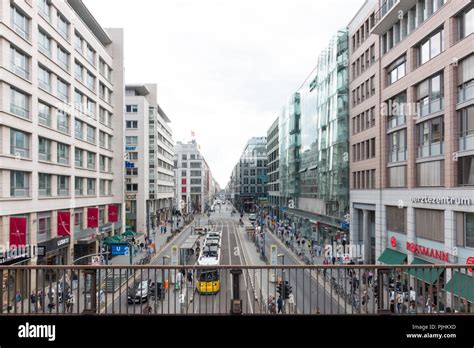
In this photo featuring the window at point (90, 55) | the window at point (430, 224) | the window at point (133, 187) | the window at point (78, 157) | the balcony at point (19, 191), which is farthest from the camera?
the window at point (133, 187)

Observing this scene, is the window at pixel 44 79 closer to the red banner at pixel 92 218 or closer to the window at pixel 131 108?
the red banner at pixel 92 218

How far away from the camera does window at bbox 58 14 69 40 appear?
2520cm

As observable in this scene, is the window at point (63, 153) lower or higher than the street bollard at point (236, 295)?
higher

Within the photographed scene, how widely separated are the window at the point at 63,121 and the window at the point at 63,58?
3.68 m

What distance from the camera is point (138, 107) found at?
48906 millimetres

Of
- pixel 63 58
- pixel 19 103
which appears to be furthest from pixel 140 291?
pixel 63 58

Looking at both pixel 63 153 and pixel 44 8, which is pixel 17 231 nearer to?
pixel 63 153

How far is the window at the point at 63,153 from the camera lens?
2510 centimetres

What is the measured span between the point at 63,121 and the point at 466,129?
26423 mm

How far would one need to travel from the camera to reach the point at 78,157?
28.9m

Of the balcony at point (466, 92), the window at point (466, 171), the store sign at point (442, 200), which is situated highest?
the balcony at point (466, 92)

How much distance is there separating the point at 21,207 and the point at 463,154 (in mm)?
24104

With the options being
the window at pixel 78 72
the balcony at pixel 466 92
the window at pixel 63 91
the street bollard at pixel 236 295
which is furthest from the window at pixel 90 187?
the balcony at pixel 466 92

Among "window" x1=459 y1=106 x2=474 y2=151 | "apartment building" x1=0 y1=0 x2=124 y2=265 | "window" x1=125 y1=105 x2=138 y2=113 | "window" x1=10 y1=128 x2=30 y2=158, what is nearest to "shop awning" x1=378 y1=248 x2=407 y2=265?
"window" x1=459 y1=106 x2=474 y2=151
